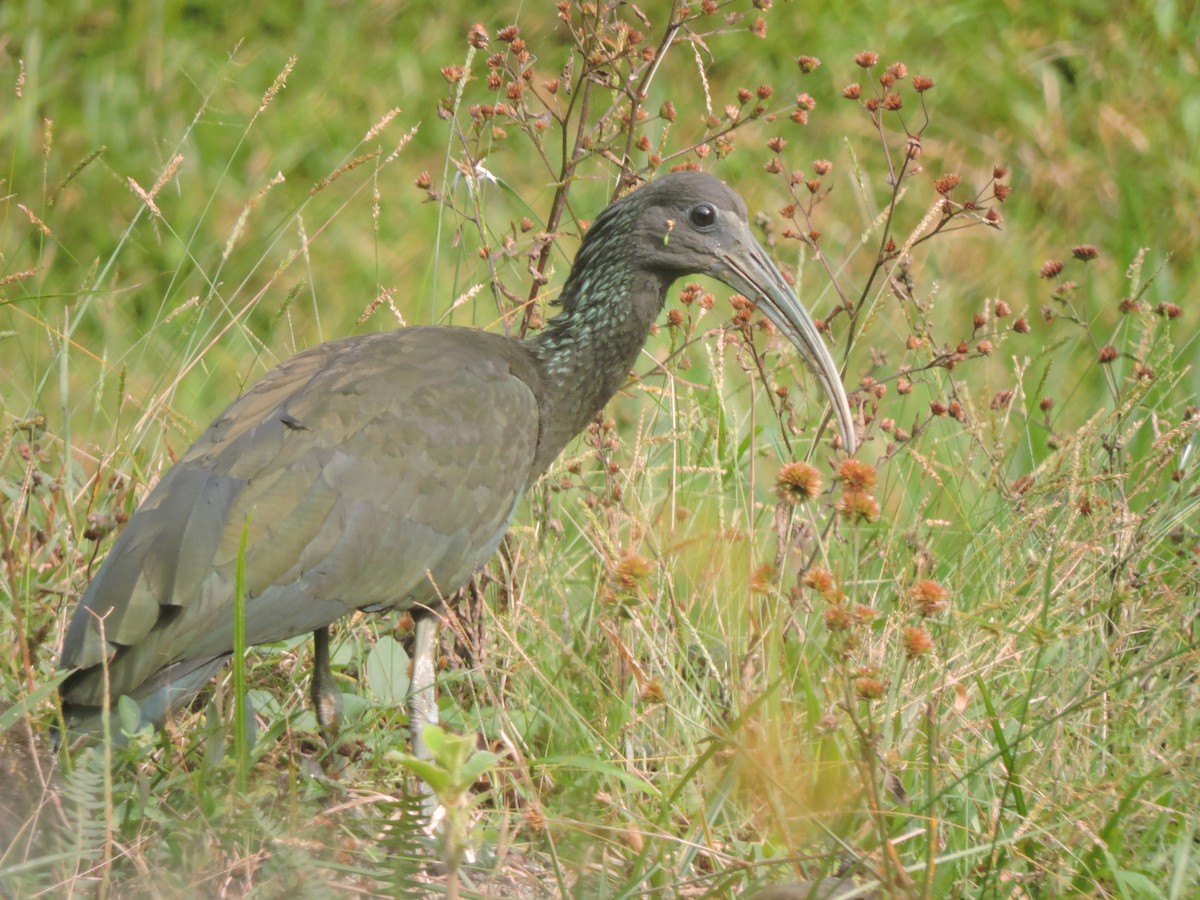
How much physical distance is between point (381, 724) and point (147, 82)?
456 centimetres

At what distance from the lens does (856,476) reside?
9.04 ft

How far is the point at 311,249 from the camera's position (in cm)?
755

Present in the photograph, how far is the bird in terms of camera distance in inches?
142

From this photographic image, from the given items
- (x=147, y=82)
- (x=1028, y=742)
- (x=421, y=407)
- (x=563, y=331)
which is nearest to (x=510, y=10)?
(x=147, y=82)

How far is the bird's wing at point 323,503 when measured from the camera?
361 centimetres

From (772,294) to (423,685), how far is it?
1.34m

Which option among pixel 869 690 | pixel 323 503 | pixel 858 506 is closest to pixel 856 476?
pixel 858 506

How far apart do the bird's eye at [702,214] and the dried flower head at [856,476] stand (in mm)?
1840

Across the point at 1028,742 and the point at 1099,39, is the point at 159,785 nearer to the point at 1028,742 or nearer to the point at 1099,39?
the point at 1028,742

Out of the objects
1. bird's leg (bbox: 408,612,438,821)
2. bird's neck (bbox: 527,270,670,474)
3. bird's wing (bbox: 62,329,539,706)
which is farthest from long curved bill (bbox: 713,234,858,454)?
bird's leg (bbox: 408,612,438,821)

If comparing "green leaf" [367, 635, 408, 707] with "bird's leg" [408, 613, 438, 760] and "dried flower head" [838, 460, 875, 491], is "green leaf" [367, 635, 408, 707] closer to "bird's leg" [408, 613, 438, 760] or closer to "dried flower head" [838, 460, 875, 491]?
"bird's leg" [408, 613, 438, 760]

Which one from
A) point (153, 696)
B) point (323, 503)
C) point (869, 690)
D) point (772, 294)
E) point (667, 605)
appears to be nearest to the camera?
point (869, 690)

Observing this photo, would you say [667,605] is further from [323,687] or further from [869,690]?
[869,690]

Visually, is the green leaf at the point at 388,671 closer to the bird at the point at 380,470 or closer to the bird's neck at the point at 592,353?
the bird at the point at 380,470
